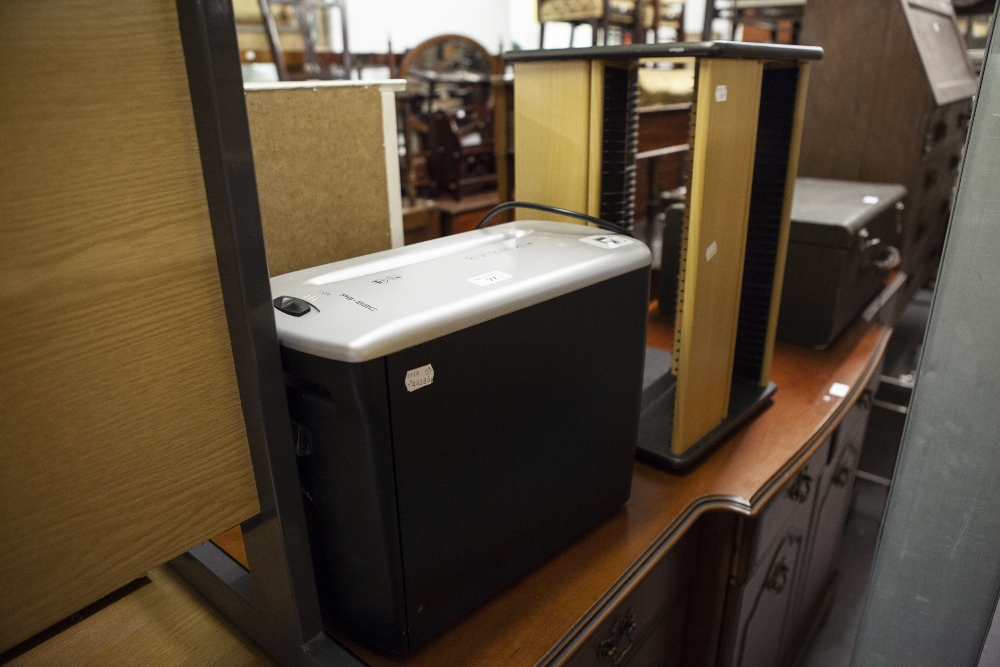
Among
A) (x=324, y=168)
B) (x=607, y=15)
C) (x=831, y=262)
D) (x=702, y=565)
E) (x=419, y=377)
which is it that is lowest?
(x=702, y=565)

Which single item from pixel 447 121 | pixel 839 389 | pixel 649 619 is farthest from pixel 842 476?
pixel 447 121

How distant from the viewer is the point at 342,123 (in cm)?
86

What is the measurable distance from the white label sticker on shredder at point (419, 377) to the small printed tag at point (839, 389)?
3.08 feet

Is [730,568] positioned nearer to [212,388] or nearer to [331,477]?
[331,477]

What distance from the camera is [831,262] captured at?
50.6 inches

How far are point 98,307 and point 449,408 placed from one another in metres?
0.28

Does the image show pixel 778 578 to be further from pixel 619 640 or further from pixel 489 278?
pixel 489 278

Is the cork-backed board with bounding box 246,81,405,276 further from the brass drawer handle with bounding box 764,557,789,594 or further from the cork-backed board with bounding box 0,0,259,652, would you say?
the brass drawer handle with bounding box 764,557,789,594

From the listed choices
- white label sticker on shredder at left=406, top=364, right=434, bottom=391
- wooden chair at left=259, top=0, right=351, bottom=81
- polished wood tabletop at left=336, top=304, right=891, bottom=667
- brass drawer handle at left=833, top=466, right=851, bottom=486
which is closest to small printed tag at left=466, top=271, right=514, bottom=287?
white label sticker on shredder at left=406, top=364, right=434, bottom=391

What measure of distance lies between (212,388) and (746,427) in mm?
859

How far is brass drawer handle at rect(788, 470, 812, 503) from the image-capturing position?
1.09 meters

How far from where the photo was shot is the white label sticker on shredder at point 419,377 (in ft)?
1.78

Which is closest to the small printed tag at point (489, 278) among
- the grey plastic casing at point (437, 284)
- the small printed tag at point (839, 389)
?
the grey plastic casing at point (437, 284)

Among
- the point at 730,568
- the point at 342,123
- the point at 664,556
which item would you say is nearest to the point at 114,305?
the point at 342,123
